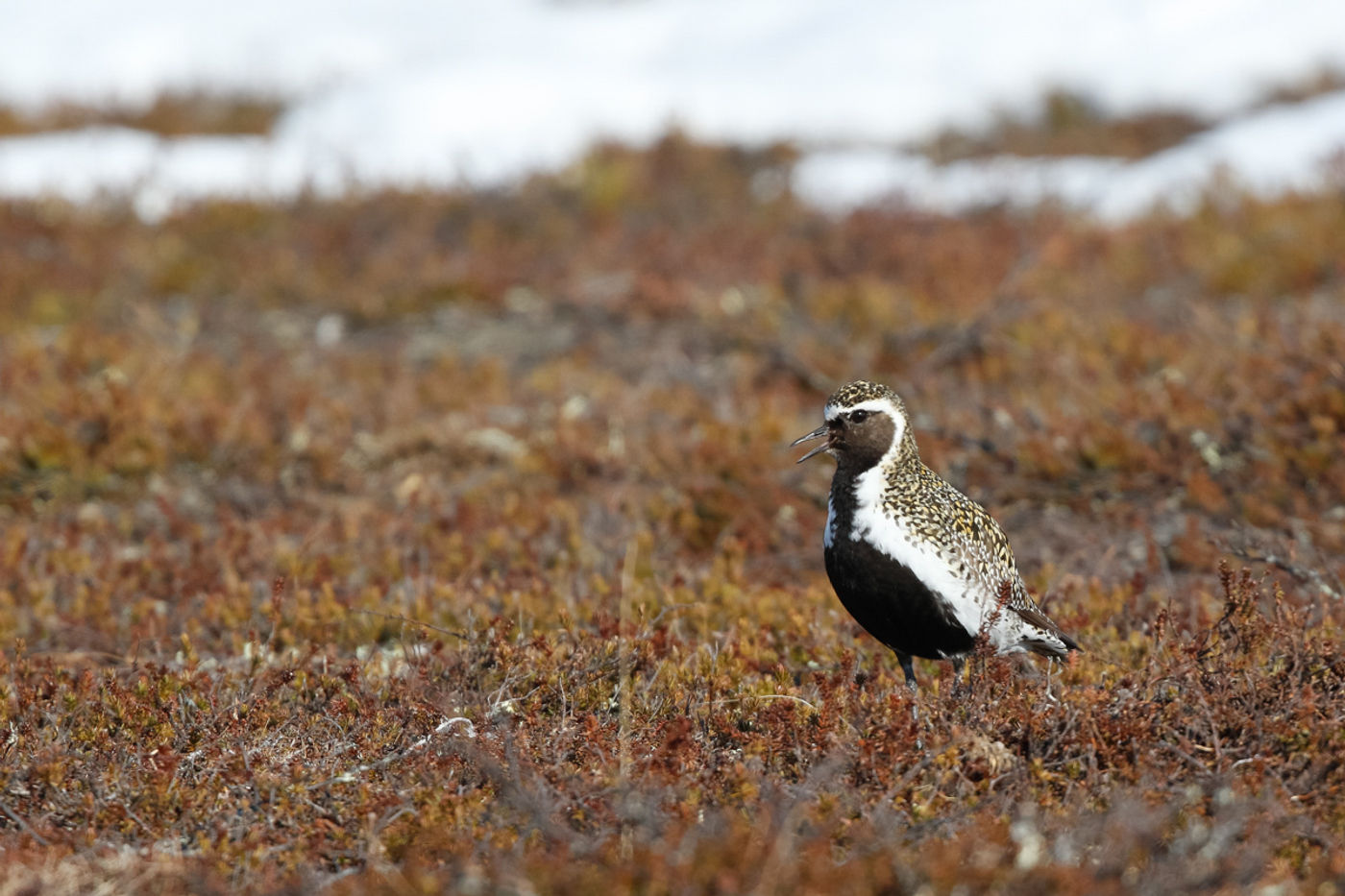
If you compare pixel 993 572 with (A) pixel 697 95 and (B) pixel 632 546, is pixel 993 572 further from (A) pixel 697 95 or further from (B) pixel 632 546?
(A) pixel 697 95

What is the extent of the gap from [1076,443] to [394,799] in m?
4.59

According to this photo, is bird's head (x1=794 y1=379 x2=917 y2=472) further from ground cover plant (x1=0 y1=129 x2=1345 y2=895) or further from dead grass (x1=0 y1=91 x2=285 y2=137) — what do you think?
dead grass (x1=0 y1=91 x2=285 y2=137)

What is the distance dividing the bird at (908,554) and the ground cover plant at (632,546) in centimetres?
22

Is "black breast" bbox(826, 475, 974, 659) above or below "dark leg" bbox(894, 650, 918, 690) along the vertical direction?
above

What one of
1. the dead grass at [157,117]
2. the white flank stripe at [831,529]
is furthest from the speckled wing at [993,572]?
the dead grass at [157,117]

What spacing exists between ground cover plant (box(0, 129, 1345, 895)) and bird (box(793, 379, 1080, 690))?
0.73 feet

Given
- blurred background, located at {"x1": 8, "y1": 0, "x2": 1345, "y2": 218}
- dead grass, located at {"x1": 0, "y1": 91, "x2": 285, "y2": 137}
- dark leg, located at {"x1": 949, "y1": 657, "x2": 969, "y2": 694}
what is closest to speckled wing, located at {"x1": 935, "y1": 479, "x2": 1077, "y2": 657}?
dark leg, located at {"x1": 949, "y1": 657, "x2": 969, "y2": 694}

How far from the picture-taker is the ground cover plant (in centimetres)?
350

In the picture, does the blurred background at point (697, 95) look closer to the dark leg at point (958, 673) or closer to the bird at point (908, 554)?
the bird at point (908, 554)

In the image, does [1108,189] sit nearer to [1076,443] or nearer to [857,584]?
[1076,443]

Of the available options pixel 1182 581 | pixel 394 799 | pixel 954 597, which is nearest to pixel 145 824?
pixel 394 799

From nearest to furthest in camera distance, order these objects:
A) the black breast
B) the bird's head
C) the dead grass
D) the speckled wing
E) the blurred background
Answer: the black breast, the speckled wing, the bird's head, the blurred background, the dead grass

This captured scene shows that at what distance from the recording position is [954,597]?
4355 millimetres

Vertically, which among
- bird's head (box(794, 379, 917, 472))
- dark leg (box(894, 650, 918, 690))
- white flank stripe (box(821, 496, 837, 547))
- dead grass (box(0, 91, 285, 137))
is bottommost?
dark leg (box(894, 650, 918, 690))
